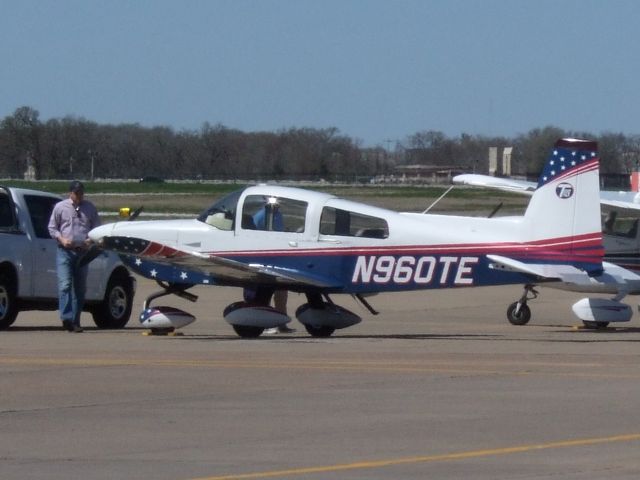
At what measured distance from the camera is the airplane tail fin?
15555 mm

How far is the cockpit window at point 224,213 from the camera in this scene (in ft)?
53.6

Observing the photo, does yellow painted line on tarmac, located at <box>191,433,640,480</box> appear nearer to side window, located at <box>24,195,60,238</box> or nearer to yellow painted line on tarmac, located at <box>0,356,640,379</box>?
yellow painted line on tarmac, located at <box>0,356,640,379</box>

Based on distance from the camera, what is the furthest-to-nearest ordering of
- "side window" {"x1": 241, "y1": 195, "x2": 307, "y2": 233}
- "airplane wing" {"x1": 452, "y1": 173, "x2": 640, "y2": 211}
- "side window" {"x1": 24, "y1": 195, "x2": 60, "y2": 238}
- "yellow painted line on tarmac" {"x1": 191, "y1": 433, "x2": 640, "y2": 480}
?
"airplane wing" {"x1": 452, "y1": 173, "x2": 640, "y2": 211} < "side window" {"x1": 24, "y1": 195, "x2": 60, "y2": 238} < "side window" {"x1": 241, "y1": 195, "x2": 307, "y2": 233} < "yellow painted line on tarmac" {"x1": 191, "y1": 433, "x2": 640, "y2": 480}

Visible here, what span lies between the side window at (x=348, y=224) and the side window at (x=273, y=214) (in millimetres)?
276

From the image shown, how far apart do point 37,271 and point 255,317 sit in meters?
3.15

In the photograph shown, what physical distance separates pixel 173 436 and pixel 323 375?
11.0 ft

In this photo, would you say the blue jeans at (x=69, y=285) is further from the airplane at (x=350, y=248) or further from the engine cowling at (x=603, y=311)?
the engine cowling at (x=603, y=311)

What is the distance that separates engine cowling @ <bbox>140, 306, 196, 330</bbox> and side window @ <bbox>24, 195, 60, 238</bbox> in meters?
2.25

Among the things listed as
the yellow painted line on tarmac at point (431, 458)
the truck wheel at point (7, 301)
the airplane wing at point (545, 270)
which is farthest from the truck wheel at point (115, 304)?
the yellow painted line on tarmac at point (431, 458)

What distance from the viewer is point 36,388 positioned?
11.1 meters

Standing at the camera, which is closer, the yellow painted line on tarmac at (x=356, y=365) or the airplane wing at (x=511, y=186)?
the yellow painted line on tarmac at (x=356, y=365)

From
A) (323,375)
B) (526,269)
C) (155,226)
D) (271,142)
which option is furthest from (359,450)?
(271,142)

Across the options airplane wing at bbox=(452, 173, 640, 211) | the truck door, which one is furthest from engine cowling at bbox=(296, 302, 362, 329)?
airplane wing at bbox=(452, 173, 640, 211)

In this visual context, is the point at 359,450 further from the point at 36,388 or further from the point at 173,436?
the point at 36,388
